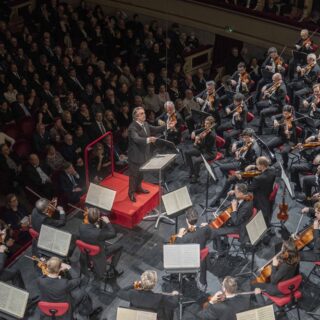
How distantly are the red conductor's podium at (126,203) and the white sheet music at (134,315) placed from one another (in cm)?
296

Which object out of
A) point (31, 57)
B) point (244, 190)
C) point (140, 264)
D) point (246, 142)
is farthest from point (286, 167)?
point (31, 57)

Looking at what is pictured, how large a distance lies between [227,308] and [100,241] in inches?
79.3

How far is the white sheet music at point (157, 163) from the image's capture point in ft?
26.8

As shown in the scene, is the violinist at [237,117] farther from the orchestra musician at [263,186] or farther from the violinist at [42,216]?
the violinist at [42,216]

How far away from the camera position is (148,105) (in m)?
12.3

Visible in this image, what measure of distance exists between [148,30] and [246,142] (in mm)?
6945

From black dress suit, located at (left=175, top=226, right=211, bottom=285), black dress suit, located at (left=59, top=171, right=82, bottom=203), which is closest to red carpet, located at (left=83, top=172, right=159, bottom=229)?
black dress suit, located at (left=59, top=171, right=82, bottom=203)

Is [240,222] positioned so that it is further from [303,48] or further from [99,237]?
[303,48]

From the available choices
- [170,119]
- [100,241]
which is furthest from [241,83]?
[100,241]

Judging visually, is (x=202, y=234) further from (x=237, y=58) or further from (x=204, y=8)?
(x=204, y=8)

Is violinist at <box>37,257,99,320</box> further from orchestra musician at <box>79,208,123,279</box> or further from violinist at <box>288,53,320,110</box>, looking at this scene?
violinist at <box>288,53,320,110</box>

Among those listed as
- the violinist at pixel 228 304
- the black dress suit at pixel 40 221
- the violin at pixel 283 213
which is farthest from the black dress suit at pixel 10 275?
the violin at pixel 283 213

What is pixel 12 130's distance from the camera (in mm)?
10555

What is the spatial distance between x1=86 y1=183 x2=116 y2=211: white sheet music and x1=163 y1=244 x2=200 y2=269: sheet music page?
4.83 feet
